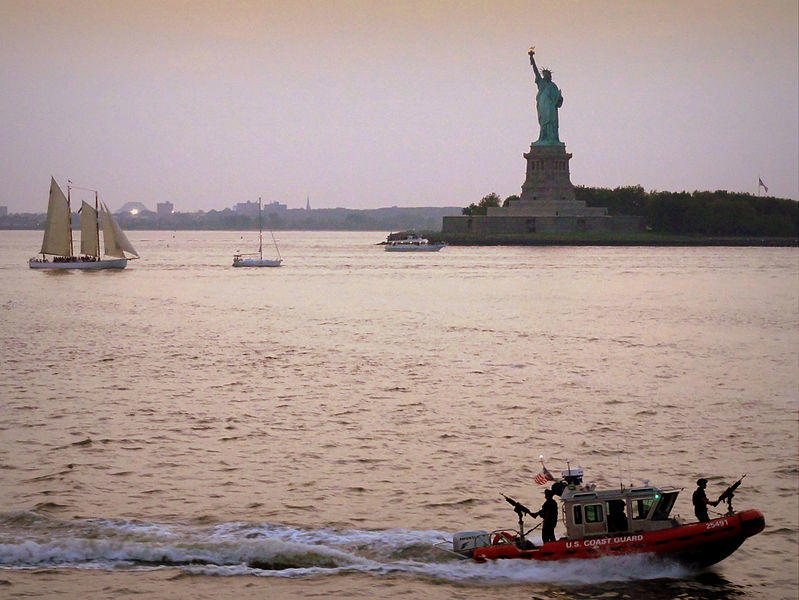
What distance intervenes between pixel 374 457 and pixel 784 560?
9.27 meters

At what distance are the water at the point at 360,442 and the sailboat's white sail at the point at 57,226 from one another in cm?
4066

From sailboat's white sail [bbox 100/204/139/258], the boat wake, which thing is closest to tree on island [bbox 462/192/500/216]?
sailboat's white sail [bbox 100/204/139/258]

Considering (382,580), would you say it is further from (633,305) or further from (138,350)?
(633,305)

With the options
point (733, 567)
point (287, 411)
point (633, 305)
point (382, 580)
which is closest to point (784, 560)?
point (733, 567)

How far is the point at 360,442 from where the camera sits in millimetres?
24875

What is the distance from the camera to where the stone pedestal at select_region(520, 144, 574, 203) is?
144 m

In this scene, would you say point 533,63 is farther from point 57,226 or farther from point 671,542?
point 671,542

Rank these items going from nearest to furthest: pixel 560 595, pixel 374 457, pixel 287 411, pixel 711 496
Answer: pixel 560 595
pixel 711 496
pixel 374 457
pixel 287 411

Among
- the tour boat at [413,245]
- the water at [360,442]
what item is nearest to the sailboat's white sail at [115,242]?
the water at [360,442]

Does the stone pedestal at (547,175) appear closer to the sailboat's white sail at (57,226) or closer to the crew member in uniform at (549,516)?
the sailboat's white sail at (57,226)

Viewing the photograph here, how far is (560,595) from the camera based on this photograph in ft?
52.3

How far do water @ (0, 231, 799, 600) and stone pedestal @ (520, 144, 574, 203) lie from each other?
88.0 metres

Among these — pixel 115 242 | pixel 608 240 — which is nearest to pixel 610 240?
pixel 608 240

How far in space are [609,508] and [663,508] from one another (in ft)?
2.93
